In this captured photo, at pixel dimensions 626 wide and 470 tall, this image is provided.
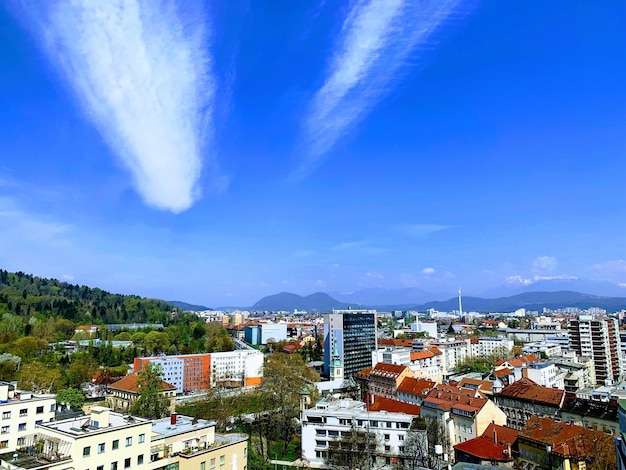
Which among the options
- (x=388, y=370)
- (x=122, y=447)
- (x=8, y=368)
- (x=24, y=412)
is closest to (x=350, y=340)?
(x=388, y=370)

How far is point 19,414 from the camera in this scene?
19406 millimetres

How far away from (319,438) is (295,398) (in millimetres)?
5569

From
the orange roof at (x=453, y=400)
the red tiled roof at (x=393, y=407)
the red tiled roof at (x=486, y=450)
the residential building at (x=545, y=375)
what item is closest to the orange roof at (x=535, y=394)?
the orange roof at (x=453, y=400)

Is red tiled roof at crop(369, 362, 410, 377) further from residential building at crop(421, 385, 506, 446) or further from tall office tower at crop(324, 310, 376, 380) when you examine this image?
tall office tower at crop(324, 310, 376, 380)

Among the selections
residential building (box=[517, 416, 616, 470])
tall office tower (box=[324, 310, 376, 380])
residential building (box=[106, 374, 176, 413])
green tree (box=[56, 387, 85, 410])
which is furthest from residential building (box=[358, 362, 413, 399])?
green tree (box=[56, 387, 85, 410])

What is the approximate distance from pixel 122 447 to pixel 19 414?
25.1ft

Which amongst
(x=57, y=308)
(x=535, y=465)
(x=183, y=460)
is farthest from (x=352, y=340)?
(x=57, y=308)

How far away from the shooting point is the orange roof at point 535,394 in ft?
100

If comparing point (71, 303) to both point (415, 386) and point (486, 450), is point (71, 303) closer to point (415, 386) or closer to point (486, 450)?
point (415, 386)

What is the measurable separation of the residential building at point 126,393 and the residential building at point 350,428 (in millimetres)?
19532

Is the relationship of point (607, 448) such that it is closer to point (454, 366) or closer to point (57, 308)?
point (454, 366)

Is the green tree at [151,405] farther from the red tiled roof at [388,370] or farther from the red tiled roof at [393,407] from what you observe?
the red tiled roof at [388,370]

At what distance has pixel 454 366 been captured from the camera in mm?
66625

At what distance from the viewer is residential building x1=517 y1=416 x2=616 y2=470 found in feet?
67.3
